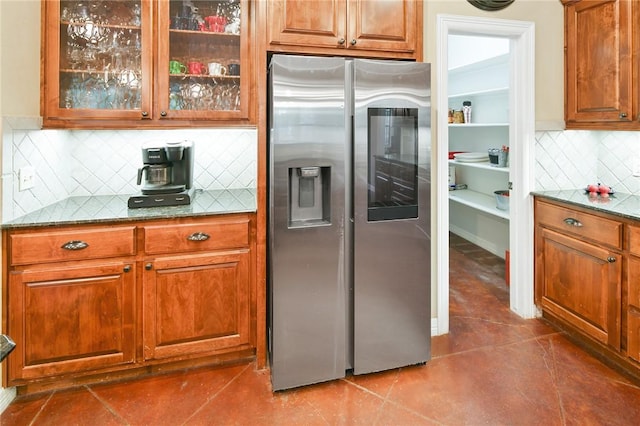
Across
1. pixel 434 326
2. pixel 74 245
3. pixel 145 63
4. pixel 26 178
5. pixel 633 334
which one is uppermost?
pixel 145 63

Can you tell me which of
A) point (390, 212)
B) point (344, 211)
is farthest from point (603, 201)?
point (344, 211)

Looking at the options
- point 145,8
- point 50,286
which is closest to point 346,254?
point 50,286

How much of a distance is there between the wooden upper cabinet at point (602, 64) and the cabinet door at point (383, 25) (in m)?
1.25

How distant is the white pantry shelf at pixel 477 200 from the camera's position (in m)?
4.32

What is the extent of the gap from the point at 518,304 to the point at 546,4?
216 cm

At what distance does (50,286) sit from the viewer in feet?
6.99

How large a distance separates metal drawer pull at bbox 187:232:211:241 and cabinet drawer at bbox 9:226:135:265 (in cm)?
30

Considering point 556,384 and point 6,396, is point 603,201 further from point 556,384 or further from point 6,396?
point 6,396

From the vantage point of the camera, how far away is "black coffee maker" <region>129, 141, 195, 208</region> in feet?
8.05

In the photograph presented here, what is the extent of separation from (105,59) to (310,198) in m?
1.43

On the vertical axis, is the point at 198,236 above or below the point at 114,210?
below

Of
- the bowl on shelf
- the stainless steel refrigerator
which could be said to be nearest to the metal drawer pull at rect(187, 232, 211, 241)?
the stainless steel refrigerator

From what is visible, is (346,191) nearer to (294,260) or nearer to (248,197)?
(294,260)

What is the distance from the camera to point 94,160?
279cm
